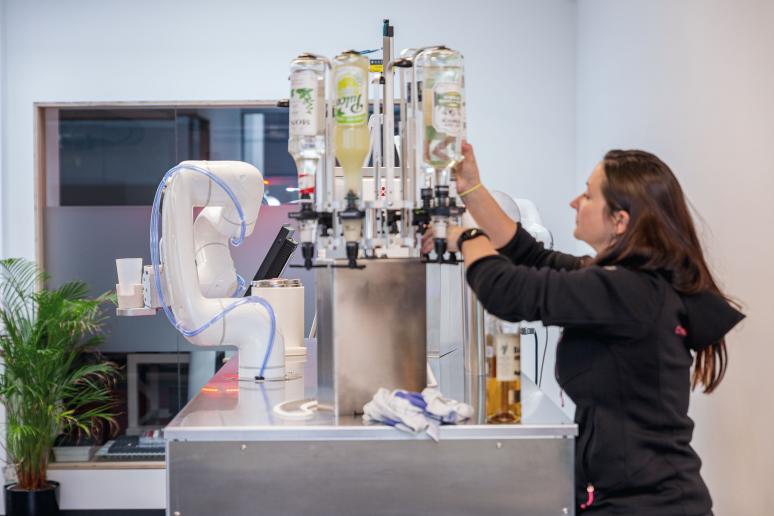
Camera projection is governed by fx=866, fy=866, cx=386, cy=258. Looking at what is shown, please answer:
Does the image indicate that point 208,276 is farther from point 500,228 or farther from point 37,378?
point 37,378

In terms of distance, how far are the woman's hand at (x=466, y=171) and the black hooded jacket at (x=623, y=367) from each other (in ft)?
0.84

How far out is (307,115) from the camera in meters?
1.59

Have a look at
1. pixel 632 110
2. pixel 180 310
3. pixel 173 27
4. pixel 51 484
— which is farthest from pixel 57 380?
pixel 632 110

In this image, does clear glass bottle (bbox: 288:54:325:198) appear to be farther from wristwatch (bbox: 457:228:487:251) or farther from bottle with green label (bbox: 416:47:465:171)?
wristwatch (bbox: 457:228:487:251)

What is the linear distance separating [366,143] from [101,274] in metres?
3.42

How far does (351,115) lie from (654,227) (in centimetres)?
59

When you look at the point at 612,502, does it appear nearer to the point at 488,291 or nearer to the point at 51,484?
the point at 488,291

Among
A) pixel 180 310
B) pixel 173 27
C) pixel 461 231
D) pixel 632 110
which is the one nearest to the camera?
pixel 461 231

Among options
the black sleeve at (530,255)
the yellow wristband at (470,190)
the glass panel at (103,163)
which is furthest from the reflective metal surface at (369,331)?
the glass panel at (103,163)

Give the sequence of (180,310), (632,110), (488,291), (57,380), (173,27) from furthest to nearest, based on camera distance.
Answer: (173,27) → (57,380) → (632,110) → (180,310) → (488,291)

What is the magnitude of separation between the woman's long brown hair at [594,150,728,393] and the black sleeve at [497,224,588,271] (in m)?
0.34

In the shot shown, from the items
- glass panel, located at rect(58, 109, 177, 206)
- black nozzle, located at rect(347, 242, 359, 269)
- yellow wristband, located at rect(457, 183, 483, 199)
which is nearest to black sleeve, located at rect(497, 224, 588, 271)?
yellow wristband, located at rect(457, 183, 483, 199)

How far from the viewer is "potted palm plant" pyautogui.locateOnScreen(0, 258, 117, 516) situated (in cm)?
412

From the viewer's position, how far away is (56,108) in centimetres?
470
